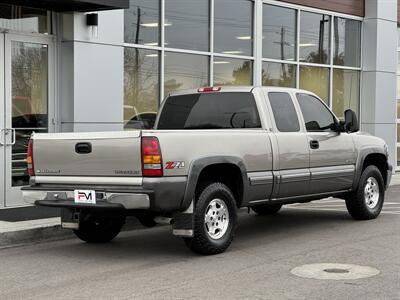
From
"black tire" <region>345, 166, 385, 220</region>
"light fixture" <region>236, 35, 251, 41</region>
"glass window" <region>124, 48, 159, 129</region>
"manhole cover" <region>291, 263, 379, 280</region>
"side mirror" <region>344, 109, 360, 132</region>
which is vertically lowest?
"manhole cover" <region>291, 263, 379, 280</region>

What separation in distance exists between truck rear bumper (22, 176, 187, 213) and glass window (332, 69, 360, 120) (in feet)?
37.5

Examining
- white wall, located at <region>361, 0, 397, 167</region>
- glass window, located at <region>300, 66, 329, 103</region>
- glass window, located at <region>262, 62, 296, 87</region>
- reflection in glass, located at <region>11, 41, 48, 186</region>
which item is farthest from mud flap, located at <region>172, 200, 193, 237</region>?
white wall, located at <region>361, 0, 397, 167</region>

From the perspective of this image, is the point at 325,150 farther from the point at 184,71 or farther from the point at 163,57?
the point at 184,71

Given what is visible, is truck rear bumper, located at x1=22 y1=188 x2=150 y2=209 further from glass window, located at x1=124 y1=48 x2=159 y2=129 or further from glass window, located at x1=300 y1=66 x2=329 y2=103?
glass window, located at x1=300 y1=66 x2=329 y2=103

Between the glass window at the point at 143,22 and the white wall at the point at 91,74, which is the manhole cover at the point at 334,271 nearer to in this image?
the white wall at the point at 91,74

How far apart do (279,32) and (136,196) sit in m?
10.00

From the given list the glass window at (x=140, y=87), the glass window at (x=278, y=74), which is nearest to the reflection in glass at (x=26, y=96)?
the glass window at (x=140, y=87)

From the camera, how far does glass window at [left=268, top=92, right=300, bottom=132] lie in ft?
28.9

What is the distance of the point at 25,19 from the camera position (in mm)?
11109

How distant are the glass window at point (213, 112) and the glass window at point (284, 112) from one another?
1.06ft

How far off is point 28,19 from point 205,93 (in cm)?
389

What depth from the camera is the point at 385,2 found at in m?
18.4

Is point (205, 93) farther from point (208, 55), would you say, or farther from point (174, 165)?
point (208, 55)

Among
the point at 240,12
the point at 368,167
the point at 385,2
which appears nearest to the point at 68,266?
the point at 368,167
